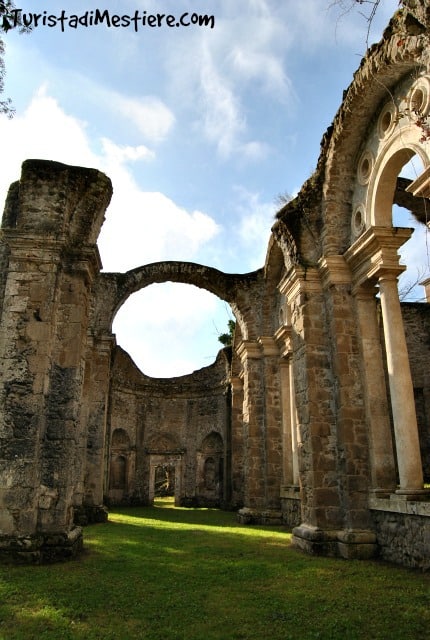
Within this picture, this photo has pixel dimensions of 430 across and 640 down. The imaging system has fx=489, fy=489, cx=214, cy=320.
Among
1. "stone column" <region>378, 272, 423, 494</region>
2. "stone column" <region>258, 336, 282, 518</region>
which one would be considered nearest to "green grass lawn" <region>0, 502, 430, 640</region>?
"stone column" <region>378, 272, 423, 494</region>

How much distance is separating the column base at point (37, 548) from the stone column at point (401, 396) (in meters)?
4.49

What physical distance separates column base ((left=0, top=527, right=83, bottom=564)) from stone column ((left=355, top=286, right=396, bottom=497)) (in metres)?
4.36

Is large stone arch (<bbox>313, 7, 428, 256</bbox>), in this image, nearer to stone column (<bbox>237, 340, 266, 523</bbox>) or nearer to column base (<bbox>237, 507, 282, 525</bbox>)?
stone column (<bbox>237, 340, 266, 523</bbox>)

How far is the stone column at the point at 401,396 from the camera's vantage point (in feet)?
22.1

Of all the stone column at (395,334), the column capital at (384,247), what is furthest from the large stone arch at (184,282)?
the column capital at (384,247)

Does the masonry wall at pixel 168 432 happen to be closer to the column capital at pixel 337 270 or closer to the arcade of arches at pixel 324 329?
the arcade of arches at pixel 324 329

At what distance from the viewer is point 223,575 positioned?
230 inches

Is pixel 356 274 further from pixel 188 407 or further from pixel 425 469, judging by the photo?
pixel 188 407

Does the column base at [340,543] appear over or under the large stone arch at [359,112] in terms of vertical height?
under

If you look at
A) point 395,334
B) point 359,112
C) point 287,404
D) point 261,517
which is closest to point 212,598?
point 395,334

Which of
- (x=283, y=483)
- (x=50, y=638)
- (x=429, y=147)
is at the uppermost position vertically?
(x=429, y=147)

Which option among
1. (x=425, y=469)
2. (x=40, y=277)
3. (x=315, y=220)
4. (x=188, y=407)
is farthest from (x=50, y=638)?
(x=188, y=407)

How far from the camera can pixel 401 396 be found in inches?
279

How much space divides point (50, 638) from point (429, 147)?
630cm
